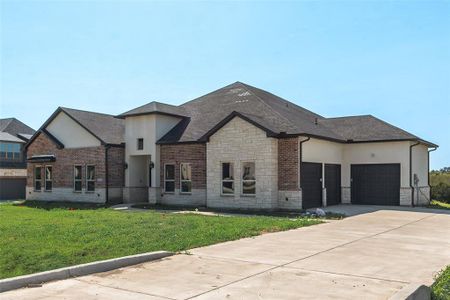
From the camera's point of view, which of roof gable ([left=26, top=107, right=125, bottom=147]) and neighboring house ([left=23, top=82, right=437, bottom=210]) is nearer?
neighboring house ([left=23, top=82, right=437, bottom=210])

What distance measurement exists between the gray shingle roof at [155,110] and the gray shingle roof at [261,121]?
2.23ft

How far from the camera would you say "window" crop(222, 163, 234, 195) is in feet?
70.9

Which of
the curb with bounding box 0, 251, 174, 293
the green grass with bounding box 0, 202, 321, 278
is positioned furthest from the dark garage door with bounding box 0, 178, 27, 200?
the curb with bounding box 0, 251, 174, 293

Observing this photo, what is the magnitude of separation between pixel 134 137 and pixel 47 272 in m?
18.2

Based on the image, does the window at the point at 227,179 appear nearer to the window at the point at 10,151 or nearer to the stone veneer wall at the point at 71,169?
the stone veneer wall at the point at 71,169

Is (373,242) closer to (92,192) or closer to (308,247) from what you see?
(308,247)

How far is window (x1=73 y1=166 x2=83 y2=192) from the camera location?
27.2 metres

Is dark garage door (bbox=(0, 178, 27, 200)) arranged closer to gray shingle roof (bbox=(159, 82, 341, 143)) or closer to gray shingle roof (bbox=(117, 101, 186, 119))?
gray shingle roof (bbox=(117, 101, 186, 119))

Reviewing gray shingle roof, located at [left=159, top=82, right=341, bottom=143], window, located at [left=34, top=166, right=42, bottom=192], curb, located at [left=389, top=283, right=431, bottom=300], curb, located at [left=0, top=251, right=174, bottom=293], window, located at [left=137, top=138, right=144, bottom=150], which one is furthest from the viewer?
window, located at [left=34, top=166, right=42, bottom=192]

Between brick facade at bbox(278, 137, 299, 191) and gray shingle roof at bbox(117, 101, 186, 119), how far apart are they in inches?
293

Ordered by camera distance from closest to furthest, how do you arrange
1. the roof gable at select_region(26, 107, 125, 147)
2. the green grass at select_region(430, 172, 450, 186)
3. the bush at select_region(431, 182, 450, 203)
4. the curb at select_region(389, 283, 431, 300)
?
the curb at select_region(389, 283, 431, 300) < the roof gable at select_region(26, 107, 125, 147) < the bush at select_region(431, 182, 450, 203) < the green grass at select_region(430, 172, 450, 186)

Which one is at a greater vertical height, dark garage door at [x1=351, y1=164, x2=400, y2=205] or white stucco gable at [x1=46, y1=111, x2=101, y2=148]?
white stucco gable at [x1=46, y1=111, x2=101, y2=148]

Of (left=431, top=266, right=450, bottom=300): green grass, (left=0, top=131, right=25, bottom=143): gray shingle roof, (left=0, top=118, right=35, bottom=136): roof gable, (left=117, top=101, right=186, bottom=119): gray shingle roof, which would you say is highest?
(left=0, top=118, right=35, bottom=136): roof gable

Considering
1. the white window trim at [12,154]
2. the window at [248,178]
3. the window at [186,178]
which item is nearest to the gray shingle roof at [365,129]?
the window at [248,178]
